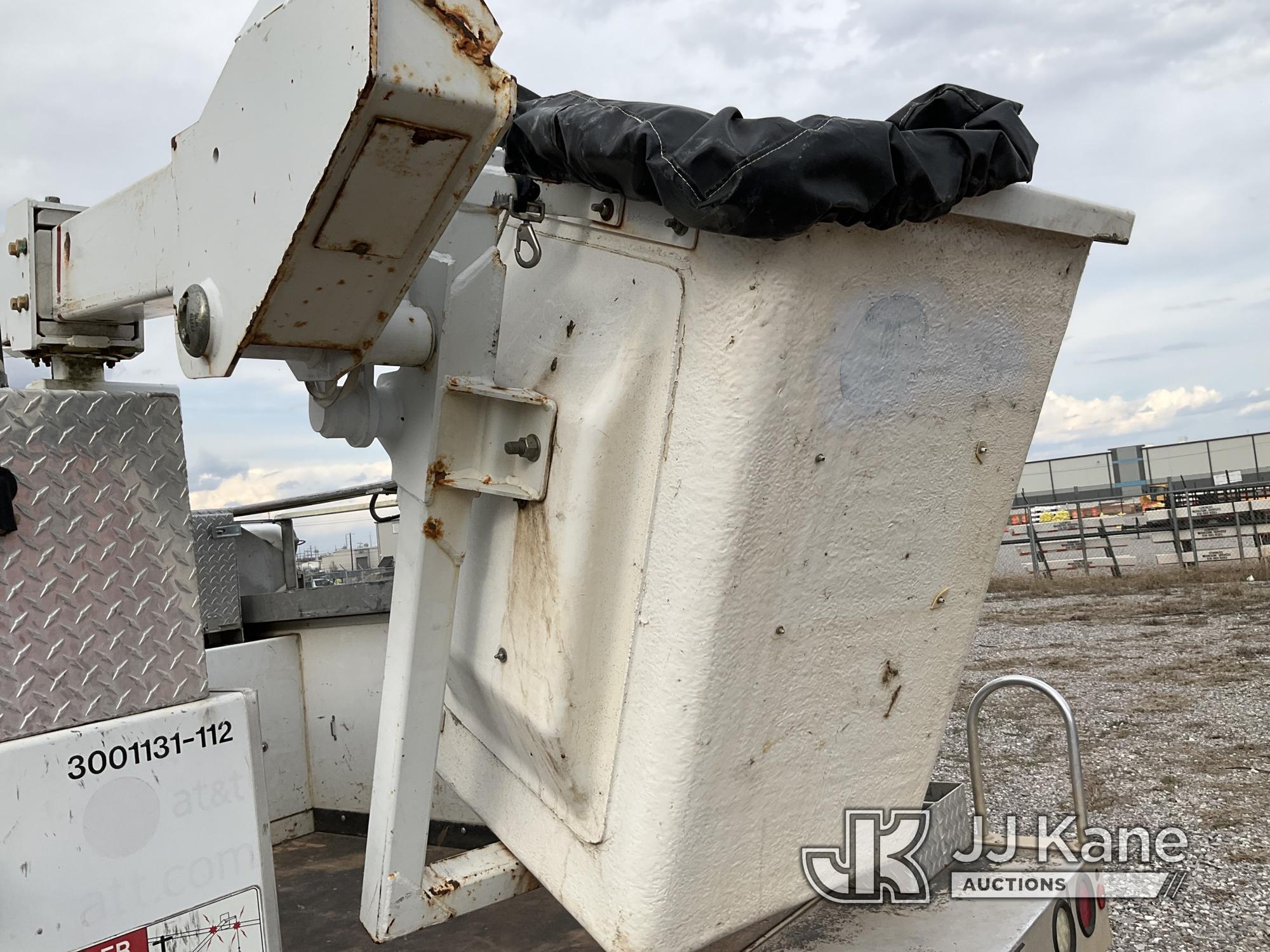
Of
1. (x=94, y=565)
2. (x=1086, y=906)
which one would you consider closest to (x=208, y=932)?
(x=94, y=565)

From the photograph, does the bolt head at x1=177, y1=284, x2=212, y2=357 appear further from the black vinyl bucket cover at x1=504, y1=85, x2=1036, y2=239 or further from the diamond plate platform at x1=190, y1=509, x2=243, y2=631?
the diamond plate platform at x1=190, y1=509, x2=243, y2=631

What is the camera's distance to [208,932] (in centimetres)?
168

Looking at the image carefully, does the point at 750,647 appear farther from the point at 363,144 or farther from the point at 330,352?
the point at 363,144

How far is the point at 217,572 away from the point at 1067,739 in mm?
2798

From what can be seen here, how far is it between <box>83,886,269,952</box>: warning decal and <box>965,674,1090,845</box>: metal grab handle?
1.70 metres

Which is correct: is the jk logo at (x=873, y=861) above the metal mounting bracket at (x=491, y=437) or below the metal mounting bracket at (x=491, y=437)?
below

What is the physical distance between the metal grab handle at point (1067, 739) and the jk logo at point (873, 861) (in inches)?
11.4

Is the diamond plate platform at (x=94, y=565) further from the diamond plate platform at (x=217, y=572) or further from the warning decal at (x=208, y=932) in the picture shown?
the diamond plate platform at (x=217, y=572)

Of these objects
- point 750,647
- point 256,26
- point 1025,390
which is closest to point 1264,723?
point 1025,390

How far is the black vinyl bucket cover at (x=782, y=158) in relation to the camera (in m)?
1.56

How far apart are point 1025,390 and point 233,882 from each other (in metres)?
1.88

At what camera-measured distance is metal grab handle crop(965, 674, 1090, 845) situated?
236 centimetres

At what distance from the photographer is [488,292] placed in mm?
2062

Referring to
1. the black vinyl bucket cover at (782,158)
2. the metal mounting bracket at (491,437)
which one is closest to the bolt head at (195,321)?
the metal mounting bracket at (491,437)
